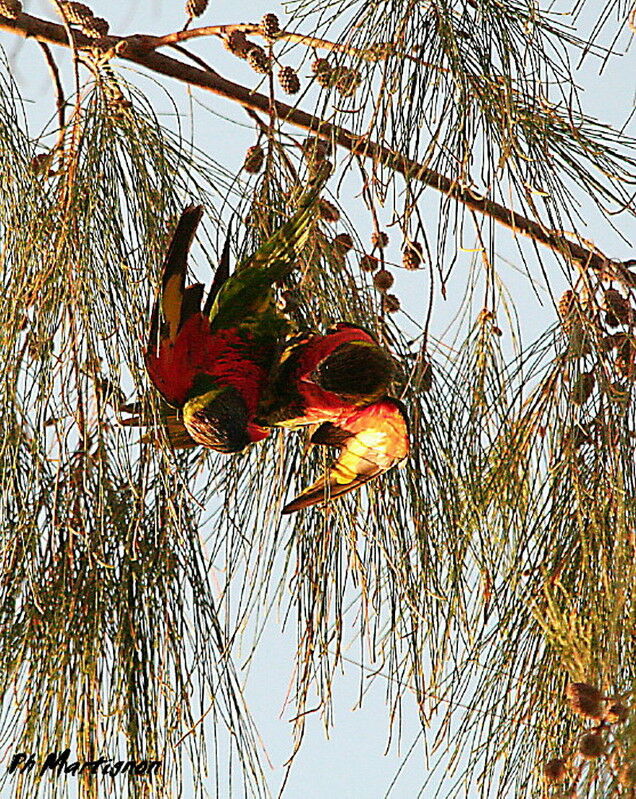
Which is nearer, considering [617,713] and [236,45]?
[617,713]

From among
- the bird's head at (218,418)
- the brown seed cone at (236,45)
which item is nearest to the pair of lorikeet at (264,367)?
the bird's head at (218,418)

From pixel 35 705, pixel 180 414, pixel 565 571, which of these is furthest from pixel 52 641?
pixel 565 571

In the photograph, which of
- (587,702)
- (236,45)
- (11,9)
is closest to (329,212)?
(236,45)

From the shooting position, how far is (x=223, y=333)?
628 millimetres

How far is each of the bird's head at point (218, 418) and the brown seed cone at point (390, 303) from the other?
14cm

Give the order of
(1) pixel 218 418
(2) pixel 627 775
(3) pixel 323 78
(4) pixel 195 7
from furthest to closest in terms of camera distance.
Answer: (4) pixel 195 7, (3) pixel 323 78, (1) pixel 218 418, (2) pixel 627 775

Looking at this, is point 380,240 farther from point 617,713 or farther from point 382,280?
point 617,713

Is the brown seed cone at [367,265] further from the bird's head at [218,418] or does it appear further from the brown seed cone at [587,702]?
the brown seed cone at [587,702]

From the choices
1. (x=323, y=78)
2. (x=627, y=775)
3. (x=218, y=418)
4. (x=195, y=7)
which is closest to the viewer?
(x=627, y=775)

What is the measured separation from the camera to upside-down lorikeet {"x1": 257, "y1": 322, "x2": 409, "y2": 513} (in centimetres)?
60

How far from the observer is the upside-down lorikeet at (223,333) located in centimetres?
61

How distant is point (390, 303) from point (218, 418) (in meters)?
0.17

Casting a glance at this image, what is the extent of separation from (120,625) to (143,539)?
0.05 metres

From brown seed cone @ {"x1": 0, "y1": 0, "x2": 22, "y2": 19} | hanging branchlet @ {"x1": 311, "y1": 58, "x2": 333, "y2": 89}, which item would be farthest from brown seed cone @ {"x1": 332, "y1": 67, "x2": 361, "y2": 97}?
brown seed cone @ {"x1": 0, "y1": 0, "x2": 22, "y2": 19}
